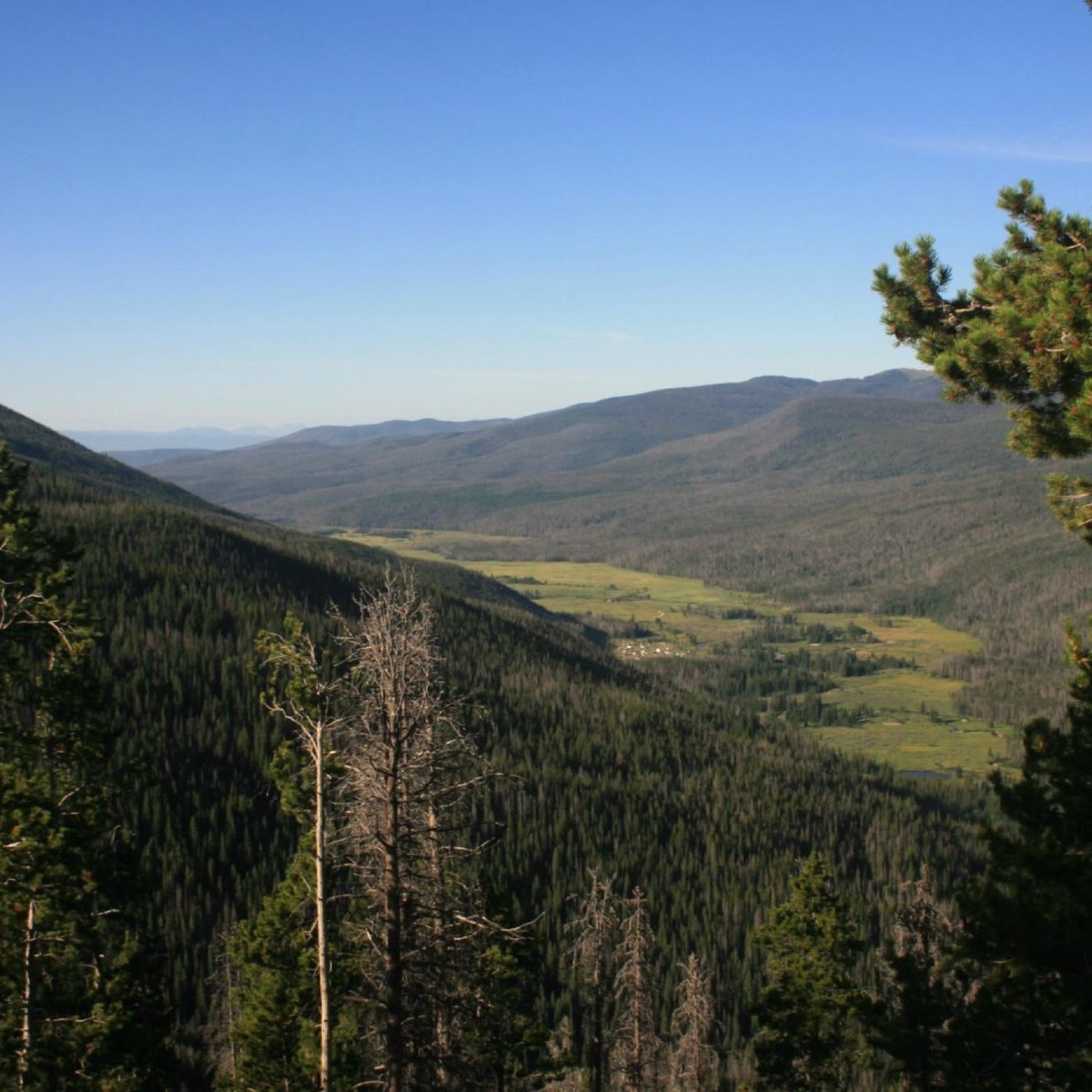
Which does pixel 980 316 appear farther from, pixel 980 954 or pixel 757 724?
pixel 757 724

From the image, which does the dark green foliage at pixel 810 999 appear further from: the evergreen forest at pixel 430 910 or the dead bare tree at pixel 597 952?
the dead bare tree at pixel 597 952

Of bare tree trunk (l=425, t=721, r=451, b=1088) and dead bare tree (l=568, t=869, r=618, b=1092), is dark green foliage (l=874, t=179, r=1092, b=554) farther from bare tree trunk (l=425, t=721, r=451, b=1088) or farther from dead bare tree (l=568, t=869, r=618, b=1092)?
dead bare tree (l=568, t=869, r=618, b=1092)

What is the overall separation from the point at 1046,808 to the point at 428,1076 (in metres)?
12.2

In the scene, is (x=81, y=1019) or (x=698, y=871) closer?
(x=81, y=1019)

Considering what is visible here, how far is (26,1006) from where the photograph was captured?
64.1 feet

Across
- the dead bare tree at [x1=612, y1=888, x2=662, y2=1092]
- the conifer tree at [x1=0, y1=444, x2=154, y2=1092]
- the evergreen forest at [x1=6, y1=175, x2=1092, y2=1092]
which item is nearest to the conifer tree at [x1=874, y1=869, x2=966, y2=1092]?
the evergreen forest at [x1=6, y1=175, x2=1092, y2=1092]

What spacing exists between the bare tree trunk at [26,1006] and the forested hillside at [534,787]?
36.6 m

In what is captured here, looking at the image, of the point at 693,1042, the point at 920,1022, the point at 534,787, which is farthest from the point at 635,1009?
the point at 534,787

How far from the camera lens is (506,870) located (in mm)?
97000

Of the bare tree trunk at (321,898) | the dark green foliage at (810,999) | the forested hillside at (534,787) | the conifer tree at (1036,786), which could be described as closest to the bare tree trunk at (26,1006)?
the bare tree trunk at (321,898)

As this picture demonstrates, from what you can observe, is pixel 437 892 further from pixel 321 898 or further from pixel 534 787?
pixel 534 787

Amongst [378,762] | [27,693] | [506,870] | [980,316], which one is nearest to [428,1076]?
[378,762]

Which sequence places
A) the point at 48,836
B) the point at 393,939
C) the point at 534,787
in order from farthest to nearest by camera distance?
the point at 534,787 → the point at 48,836 → the point at 393,939

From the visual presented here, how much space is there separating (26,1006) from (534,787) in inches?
3934
